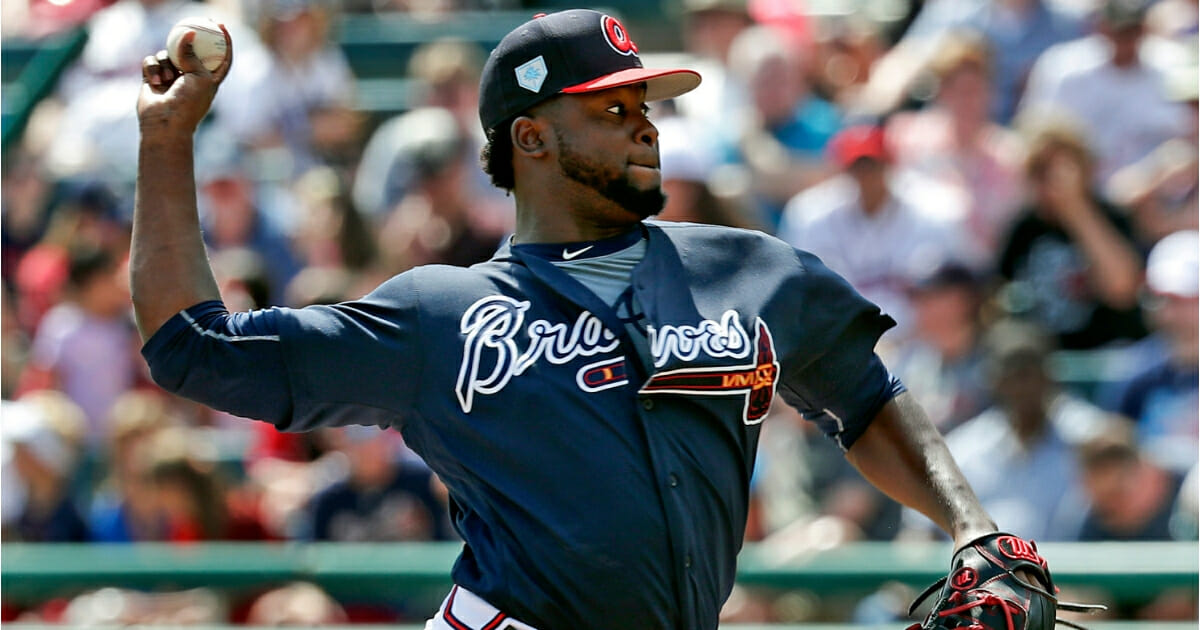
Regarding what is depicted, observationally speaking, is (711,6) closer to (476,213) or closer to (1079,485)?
(476,213)

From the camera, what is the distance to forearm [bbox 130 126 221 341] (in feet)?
9.11

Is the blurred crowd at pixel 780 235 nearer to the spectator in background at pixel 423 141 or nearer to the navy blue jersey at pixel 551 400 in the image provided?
the spectator in background at pixel 423 141

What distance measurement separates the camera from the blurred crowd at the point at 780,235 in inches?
232

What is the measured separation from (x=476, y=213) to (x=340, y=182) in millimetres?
1041

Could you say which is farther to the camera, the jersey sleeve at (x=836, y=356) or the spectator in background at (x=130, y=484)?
the spectator in background at (x=130, y=484)

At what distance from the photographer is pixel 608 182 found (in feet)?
9.95

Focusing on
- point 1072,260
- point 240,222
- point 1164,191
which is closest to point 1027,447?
point 1072,260

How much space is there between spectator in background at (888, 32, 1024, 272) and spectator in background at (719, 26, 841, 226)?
1.22 feet

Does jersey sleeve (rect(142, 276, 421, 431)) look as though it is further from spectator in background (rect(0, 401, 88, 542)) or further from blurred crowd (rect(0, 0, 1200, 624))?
spectator in background (rect(0, 401, 88, 542))

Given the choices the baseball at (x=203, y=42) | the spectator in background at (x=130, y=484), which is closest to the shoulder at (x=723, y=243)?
the baseball at (x=203, y=42)

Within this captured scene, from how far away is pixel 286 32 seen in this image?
8844 millimetres

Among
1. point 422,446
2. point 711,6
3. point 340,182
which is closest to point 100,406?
point 340,182

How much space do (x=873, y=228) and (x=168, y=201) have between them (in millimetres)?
4608

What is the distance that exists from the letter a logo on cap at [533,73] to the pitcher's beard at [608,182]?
108 millimetres
